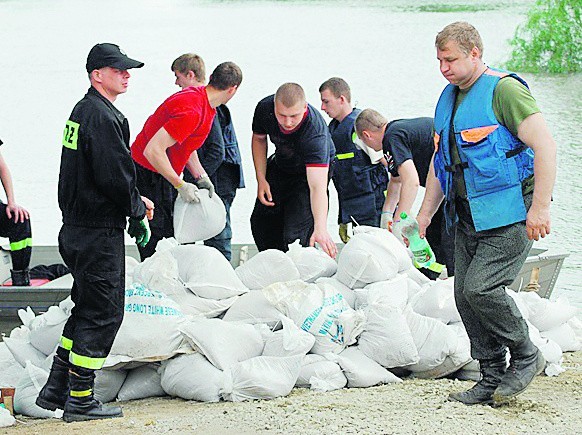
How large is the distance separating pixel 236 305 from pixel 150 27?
34.6 meters

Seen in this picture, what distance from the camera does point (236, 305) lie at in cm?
515

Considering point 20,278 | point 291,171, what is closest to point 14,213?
point 20,278

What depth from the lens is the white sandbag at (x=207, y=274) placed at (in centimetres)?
518

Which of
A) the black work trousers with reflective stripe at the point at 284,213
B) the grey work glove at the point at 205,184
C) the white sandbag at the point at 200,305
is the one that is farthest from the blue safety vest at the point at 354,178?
the white sandbag at the point at 200,305

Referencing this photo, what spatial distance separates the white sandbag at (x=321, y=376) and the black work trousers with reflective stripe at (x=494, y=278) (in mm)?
687

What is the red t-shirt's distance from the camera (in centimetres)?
569

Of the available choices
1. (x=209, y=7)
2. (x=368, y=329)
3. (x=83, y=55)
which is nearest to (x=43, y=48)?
(x=83, y=55)

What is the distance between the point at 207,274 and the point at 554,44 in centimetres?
2110

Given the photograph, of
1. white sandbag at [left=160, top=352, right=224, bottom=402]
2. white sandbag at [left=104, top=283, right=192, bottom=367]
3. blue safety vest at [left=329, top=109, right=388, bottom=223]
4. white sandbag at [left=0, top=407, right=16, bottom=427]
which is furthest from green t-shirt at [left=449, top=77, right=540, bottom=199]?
blue safety vest at [left=329, top=109, right=388, bottom=223]

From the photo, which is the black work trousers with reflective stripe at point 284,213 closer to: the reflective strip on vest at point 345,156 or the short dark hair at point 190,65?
the reflective strip on vest at point 345,156

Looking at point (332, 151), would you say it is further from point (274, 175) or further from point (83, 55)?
point (83, 55)

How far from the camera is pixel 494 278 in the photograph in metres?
4.12

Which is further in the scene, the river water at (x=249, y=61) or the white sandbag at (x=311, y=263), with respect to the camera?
the river water at (x=249, y=61)

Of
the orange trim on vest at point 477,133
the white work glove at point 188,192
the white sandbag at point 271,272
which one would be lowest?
the white sandbag at point 271,272
